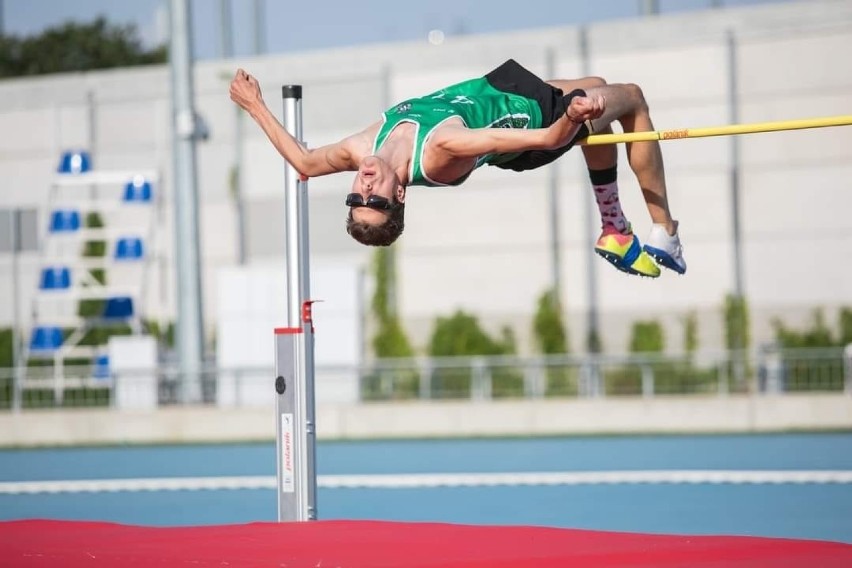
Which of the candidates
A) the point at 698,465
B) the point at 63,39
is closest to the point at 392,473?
the point at 698,465

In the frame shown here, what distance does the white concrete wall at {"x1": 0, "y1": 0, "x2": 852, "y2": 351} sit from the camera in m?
20.8

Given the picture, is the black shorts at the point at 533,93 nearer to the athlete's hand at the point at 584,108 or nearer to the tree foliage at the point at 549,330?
the athlete's hand at the point at 584,108

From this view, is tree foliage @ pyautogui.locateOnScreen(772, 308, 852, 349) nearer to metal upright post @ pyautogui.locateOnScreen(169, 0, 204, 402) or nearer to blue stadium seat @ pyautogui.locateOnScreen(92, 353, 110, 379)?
metal upright post @ pyautogui.locateOnScreen(169, 0, 204, 402)

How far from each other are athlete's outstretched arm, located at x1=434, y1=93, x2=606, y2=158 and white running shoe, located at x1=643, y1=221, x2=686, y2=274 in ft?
3.95

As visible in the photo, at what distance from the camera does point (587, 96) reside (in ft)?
18.7

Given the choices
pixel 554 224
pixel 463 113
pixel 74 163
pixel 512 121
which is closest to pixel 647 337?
pixel 554 224

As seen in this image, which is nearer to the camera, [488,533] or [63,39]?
[488,533]

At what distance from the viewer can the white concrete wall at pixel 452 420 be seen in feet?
46.4

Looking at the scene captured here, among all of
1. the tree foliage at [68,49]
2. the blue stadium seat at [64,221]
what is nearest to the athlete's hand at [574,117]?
the blue stadium seat at [64,221]

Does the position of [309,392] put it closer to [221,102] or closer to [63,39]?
[221,102]

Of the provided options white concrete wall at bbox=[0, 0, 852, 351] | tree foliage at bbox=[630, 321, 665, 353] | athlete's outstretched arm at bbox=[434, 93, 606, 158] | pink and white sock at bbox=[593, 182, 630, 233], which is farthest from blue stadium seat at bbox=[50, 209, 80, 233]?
Answer: athlete's outstretched arm at bbox=[434, 93, 606, 158]

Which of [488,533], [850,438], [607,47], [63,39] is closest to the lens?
[488,533]

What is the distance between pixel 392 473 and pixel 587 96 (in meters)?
6.57

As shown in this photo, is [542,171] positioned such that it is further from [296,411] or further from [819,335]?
[296,411]
